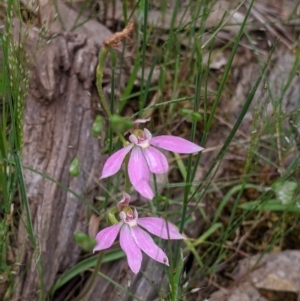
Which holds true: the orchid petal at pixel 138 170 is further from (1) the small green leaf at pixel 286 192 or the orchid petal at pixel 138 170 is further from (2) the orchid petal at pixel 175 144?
(1) the small green leaf at pixel 286 192

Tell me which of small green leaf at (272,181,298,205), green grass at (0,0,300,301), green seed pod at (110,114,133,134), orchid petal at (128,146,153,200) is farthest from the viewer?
small green leaf at (272,181,298,205)

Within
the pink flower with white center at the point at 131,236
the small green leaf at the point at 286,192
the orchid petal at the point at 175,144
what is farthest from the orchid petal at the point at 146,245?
the small green leaf at the point at 286,192

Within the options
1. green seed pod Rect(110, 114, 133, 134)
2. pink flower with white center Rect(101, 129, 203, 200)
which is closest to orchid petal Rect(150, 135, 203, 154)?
pink flower with white center Rect(101, 129, 203, 200)

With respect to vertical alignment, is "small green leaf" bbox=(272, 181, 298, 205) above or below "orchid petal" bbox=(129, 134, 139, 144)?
below

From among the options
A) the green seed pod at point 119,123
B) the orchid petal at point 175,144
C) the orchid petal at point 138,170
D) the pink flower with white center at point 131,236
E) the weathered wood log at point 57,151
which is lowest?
the weathered wood log at point 57,151

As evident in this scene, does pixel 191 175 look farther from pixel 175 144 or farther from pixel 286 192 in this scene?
pixel 175 144

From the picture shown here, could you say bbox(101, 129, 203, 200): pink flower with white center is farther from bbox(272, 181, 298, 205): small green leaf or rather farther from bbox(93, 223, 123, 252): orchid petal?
bbox(272, 181, 298, 205): small green leaf
